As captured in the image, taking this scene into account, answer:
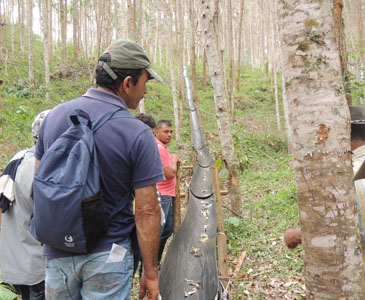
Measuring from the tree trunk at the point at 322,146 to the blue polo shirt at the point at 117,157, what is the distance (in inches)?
23.4

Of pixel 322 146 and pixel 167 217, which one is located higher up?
pixel 322 146

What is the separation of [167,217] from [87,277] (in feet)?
7.18

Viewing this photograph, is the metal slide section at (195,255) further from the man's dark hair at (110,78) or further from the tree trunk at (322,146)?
the man's dark hair at (110,78)

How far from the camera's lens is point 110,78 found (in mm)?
1537

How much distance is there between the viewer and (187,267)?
293 centimetres

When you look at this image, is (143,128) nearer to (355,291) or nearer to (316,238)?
(316,238)

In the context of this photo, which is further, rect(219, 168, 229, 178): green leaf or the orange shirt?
rect(219, 168, 229, 178): green leaf

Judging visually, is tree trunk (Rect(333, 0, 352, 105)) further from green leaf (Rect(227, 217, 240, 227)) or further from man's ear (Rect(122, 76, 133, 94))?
man's ear (Rect(122, 76, 133, 94))

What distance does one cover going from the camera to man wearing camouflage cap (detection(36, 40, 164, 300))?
1.38m

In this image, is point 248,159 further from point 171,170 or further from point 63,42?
point 63,42

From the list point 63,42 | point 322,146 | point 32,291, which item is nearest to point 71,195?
point 322,146

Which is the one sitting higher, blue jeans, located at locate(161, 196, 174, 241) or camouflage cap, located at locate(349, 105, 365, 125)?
camouflage cap, located at locate(349, 105, 365, 125)

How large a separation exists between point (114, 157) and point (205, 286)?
1801mm

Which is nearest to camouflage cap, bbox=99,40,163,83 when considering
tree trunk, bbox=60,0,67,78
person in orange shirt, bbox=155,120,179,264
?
person in orange shirt, bbox=155,120,179,264
